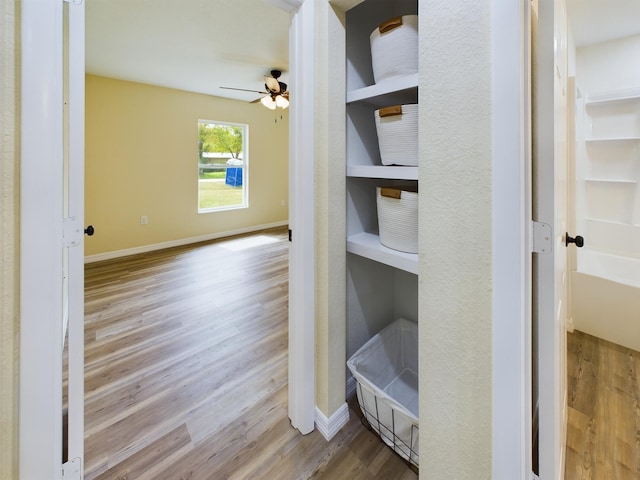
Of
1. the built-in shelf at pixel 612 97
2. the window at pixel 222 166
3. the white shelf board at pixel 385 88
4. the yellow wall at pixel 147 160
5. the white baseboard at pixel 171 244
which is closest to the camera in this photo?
the white shelf board at pixel 385 88

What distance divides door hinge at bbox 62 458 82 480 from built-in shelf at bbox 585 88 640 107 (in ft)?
12.6

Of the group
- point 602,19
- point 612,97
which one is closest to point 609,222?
point 612,97

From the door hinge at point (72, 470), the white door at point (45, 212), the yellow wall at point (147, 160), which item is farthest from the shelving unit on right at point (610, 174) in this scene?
the yellow wall at point (147, 160)

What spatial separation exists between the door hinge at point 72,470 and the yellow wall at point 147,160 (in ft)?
13.0

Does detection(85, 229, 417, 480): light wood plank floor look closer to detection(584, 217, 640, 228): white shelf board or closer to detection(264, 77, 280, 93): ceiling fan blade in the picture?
detection(264, 77, 280, 93): ceiling fan blade

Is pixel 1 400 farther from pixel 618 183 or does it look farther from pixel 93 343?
pixel 618 183

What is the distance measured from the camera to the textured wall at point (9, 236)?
730 mm

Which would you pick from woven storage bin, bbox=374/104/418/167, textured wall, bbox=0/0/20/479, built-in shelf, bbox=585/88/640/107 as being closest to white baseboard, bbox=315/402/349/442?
textured wall, bbox=0/0/20/479

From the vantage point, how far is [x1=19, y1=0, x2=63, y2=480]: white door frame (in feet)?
2.49

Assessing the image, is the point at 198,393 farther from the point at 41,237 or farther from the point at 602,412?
the point at 602,412

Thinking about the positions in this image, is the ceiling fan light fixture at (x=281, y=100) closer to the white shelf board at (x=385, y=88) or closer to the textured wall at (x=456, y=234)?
the white shelf board at (x=385, y=88)

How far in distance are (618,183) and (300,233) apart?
2.84 meters

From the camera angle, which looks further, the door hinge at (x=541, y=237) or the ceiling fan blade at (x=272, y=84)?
the ceiling fan blade at (x=272, y=84)

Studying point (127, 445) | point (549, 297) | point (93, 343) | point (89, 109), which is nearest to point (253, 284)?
point (93, 343)
